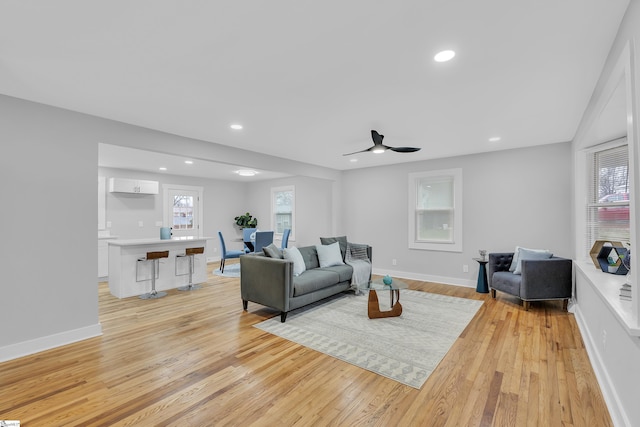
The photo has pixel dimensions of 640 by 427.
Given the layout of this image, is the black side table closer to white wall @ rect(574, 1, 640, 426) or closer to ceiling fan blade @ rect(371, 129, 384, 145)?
white wall @ rect(574, 1, 640, 426)

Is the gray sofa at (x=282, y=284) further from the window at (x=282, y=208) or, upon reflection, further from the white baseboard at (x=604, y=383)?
the window at (x=282, y=208)

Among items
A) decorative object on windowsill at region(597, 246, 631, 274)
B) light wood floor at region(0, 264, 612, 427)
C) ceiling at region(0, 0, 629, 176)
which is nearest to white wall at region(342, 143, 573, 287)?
ceiling at region(0, 0, 629, 176)

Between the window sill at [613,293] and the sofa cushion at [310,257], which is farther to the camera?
the sofa cushion at [310,257]

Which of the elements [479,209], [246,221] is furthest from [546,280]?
[246,221]

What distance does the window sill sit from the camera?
1604 millimetres

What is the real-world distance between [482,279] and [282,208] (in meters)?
5.59

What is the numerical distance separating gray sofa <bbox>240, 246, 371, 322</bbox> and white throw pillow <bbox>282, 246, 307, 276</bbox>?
8 cm

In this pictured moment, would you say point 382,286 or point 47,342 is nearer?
point 47,342

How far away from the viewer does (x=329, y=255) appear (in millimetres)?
4957

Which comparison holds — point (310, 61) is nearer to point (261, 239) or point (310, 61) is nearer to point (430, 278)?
point (430, 278)

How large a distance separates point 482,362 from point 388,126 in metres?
2.77

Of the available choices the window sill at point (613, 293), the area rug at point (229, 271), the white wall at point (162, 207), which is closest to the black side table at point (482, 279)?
the window sill at point (613, 293)

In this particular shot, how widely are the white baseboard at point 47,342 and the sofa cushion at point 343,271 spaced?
3.03 meters

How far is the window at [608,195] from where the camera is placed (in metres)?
3.24
